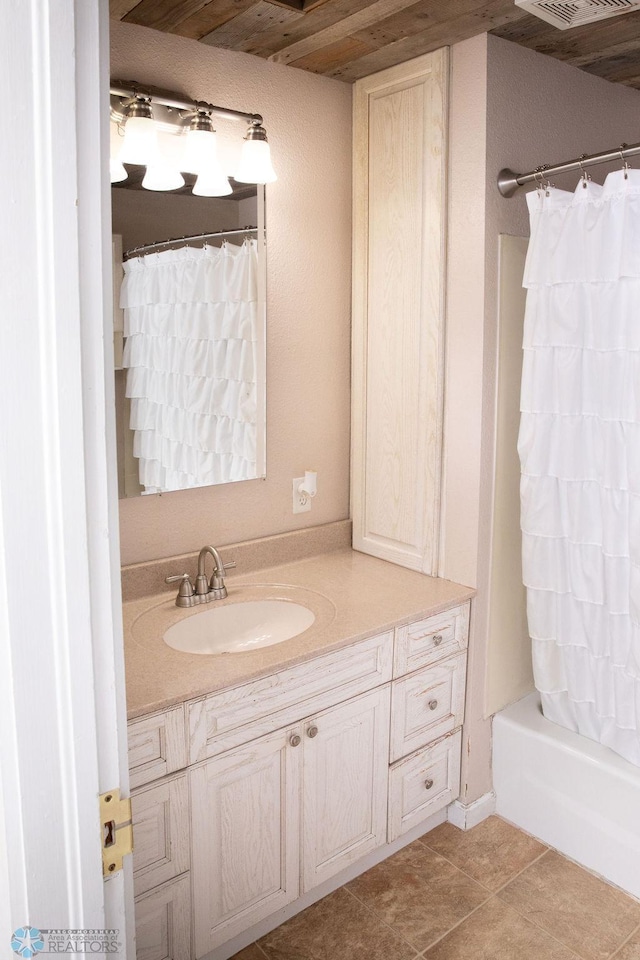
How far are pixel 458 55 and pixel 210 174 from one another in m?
0.76

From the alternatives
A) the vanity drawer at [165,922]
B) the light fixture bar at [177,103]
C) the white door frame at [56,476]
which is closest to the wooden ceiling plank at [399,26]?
the light fixture bar at [177,103]

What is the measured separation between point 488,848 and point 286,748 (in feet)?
2.82

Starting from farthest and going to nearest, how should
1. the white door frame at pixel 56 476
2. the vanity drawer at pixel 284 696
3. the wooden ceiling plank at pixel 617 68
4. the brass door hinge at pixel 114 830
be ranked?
1. the wooden ceiling plank at pixel 617 68
2. the vanity drawer at pixel 284 696
3. the brass door hinge at pixel 114 830
4. the white door frame at pixel 56 476

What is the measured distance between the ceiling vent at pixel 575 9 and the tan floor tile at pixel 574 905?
2.25 m

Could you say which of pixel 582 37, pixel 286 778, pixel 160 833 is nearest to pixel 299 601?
pixel 286 778

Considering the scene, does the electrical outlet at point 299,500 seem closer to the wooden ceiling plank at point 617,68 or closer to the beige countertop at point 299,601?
the beige countertop at point 299,601

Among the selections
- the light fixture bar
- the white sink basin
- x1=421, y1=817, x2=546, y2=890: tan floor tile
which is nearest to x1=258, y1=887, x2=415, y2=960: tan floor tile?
x1=421, y1=817, x2=546, y2=890: tan floor tile

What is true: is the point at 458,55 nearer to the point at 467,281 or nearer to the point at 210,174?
the point at 467,281

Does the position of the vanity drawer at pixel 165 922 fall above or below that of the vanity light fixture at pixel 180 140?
below

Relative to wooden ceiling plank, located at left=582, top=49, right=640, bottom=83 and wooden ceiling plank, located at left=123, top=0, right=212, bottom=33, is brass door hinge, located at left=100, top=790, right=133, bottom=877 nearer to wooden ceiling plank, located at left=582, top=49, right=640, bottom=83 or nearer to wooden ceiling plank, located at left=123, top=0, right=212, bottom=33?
wooden ceiling plank, located at left=123, top=0, right=212, bottom=33

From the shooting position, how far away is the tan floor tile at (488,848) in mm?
2225

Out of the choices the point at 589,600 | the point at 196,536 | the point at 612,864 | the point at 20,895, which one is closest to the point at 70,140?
the point at 20,895

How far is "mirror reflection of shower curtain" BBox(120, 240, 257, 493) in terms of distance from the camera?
6.82ft

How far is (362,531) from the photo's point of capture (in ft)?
8.62
